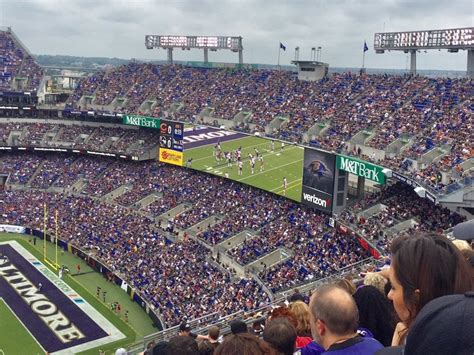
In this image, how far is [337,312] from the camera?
3322 mm

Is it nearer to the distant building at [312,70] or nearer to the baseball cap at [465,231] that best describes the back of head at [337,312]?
the baseball cap at [465,231]

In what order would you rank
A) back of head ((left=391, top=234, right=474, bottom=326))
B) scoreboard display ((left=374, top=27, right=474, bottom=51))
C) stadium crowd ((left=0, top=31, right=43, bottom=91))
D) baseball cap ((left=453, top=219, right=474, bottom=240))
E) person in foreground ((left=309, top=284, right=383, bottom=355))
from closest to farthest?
back of head ((left=391, top=234, right=474, bottom=326))
person in foreground ((left=309, top=284, right=383, bottom=355))
baseball cap ((left=453, top=219, right=474, bottom=240))
scoreboard display ((left=374, top=27, right=474, bottom=51))
stadium crowd ((left=0, top=31, right=43, bottom=91))

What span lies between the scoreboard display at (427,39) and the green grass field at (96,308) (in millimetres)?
27050

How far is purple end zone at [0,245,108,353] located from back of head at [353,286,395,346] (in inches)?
925

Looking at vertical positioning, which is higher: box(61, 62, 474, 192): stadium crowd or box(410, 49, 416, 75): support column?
box(410, 49, 416, 75): support column

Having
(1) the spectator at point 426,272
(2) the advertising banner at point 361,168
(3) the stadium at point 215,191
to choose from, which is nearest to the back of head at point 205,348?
(1) the spectator at point 426,272

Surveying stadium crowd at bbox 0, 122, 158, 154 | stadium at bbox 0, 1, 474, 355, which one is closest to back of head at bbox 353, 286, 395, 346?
stadium at bbox 0, 1, 474, 355

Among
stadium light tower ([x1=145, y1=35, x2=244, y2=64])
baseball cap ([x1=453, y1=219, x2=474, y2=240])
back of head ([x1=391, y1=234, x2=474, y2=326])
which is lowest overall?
baseball cap ([x1=453, y1=219, x2=474, y2=240])

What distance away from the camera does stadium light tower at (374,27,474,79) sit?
1373 inches

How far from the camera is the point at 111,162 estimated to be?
51750 mm

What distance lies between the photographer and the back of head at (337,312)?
333cm

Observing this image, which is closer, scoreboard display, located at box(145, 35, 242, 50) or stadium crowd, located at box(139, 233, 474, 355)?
stadium crowd, located at box(139, 233, 474, 355)

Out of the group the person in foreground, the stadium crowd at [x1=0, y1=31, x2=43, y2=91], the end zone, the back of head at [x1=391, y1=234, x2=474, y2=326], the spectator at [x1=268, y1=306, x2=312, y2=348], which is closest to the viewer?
the back of head at [x1=391, y1=234, x2=474, y2=326]

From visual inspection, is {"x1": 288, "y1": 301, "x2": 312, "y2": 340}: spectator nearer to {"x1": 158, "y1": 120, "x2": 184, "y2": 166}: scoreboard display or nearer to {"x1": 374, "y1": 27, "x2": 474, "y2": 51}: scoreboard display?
{"x1": 374, "y1": 27, "x2": 474, "y2": 51}: scoreboard display
